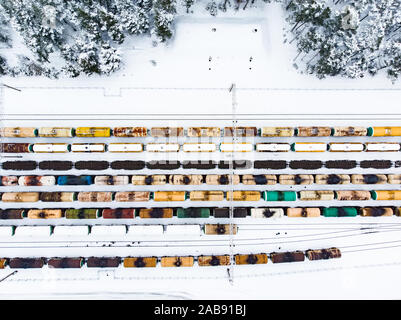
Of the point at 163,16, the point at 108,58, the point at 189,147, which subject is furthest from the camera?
the point at 189,147

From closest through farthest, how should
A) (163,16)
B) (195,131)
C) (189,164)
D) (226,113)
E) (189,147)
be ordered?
(163,16) < (189,147) < (195,131) < (189,164) < (226,113)

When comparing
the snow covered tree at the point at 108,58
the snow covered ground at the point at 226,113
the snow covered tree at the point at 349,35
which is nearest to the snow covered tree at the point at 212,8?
the snow covered ground at the point at 226,113

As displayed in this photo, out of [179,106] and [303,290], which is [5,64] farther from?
[303,290]

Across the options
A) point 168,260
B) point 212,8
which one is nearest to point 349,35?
point 212,8

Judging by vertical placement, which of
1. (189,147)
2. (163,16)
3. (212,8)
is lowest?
(189,147)

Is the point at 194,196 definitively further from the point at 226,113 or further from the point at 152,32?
the point at 152,32

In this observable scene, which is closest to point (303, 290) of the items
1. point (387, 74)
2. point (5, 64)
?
point (387, 74)
